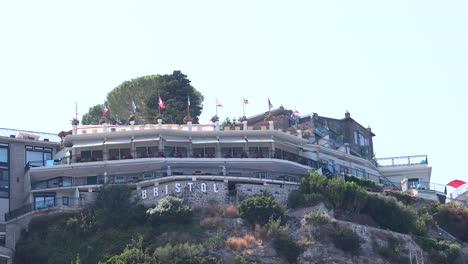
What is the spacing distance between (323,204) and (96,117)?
130 ft

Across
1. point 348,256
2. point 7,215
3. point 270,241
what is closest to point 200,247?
point 270,241

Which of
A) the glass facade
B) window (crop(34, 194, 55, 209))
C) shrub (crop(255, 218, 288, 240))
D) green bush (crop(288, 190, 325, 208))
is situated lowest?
shrub (crop(255, 218, 288, 240))

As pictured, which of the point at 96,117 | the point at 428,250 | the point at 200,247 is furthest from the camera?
the point at 96,117

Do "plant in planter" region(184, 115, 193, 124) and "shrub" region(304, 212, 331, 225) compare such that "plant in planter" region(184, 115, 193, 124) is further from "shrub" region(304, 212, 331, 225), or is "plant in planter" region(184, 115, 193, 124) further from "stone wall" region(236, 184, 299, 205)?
"shrub" region(304, 212, 331, 225)

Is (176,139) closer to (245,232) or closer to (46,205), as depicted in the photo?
(46,205)

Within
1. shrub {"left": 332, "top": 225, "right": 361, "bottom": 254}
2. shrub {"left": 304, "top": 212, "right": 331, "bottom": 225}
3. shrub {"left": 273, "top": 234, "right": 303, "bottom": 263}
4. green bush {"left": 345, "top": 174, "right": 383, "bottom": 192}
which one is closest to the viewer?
shrub {"left": 273, "top": 234, "right": 303, "bottom": 263}

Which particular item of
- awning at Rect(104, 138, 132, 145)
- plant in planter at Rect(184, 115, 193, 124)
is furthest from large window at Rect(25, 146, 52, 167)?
plant in planter at Rect(184, 115, 193, 124)

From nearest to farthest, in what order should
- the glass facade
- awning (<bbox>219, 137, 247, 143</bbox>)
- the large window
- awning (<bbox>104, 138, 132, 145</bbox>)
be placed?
1. the glass facade
2. awning (<bbox>104, 138, 132, 145</bbox>)
3. the large window
4. awning (<bbox>219, 137, 247, 143</bbox>)

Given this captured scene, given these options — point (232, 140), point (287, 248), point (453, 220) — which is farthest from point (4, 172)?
point (453, 220)

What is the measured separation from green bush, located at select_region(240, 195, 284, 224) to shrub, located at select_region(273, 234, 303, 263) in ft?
7.31

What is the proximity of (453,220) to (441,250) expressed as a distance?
8116 millimetres

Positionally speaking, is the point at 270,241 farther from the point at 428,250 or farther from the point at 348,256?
the point at 428,250

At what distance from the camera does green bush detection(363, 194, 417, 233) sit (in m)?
86.1

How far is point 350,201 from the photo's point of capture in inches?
3381
